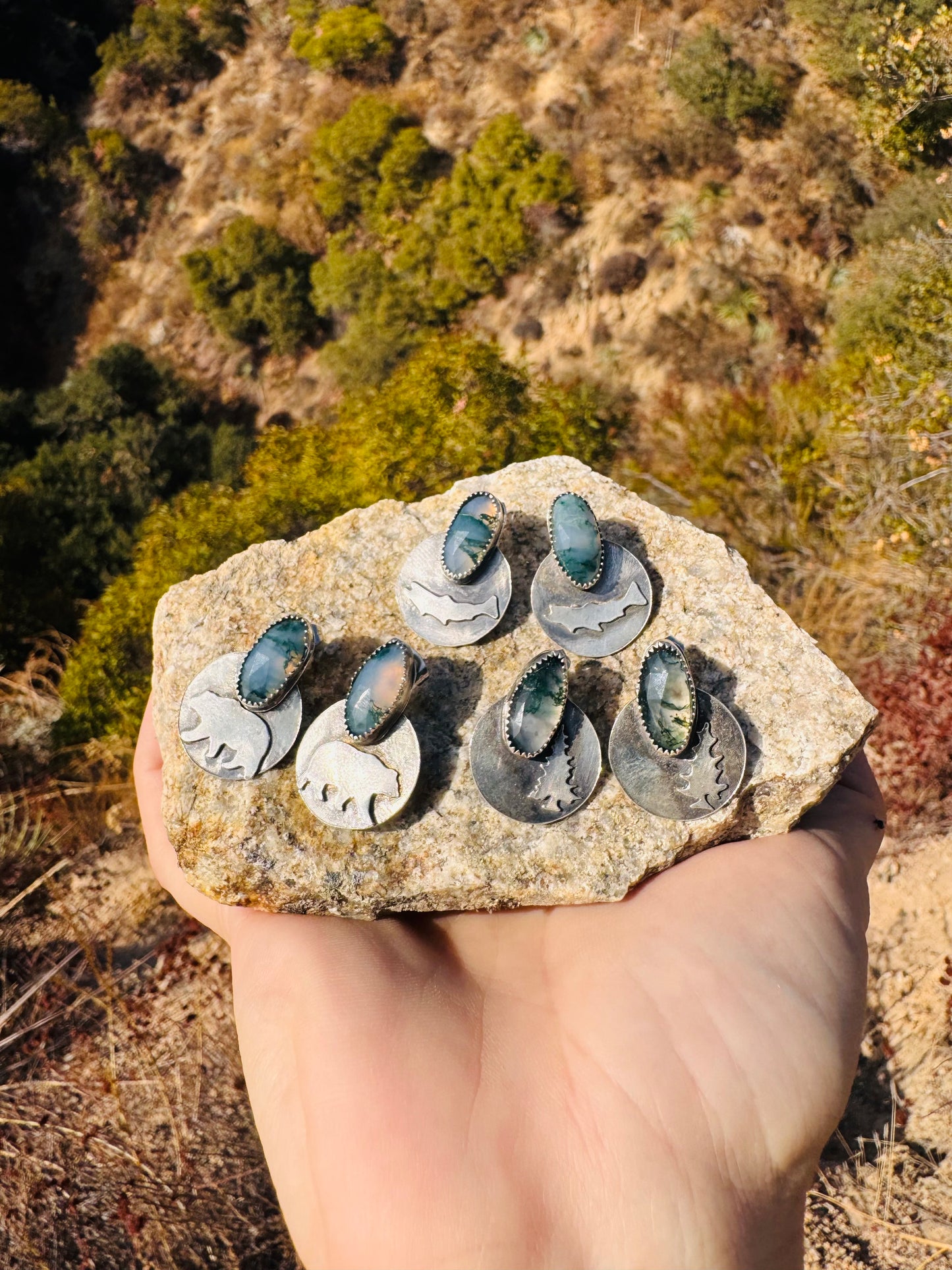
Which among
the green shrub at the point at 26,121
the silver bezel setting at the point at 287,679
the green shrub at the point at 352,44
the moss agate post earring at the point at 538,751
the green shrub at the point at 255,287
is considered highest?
the green shrub at the point at 26,121

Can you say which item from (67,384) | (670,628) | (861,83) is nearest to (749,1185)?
(670,628)

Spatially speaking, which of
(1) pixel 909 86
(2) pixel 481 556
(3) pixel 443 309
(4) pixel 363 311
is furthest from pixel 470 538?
(4) pixel 363 311

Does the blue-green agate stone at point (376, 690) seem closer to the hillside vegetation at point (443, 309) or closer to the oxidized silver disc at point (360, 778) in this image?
the oxidized silver disc at point (360, 778)

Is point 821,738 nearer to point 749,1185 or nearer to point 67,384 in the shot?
point 749,1185

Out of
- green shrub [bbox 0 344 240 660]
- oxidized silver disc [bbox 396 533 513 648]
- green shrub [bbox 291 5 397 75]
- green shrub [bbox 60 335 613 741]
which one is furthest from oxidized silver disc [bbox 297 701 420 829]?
green shrub [bbox 291 5 397 75]

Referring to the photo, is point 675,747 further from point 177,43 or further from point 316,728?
point 177,43

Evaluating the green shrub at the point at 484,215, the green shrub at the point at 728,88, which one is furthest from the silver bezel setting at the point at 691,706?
the green shrub at the point at 728,88

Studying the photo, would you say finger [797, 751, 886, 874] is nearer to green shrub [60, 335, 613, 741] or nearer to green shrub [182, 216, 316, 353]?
green shrub [60, 335, 613, 741]
